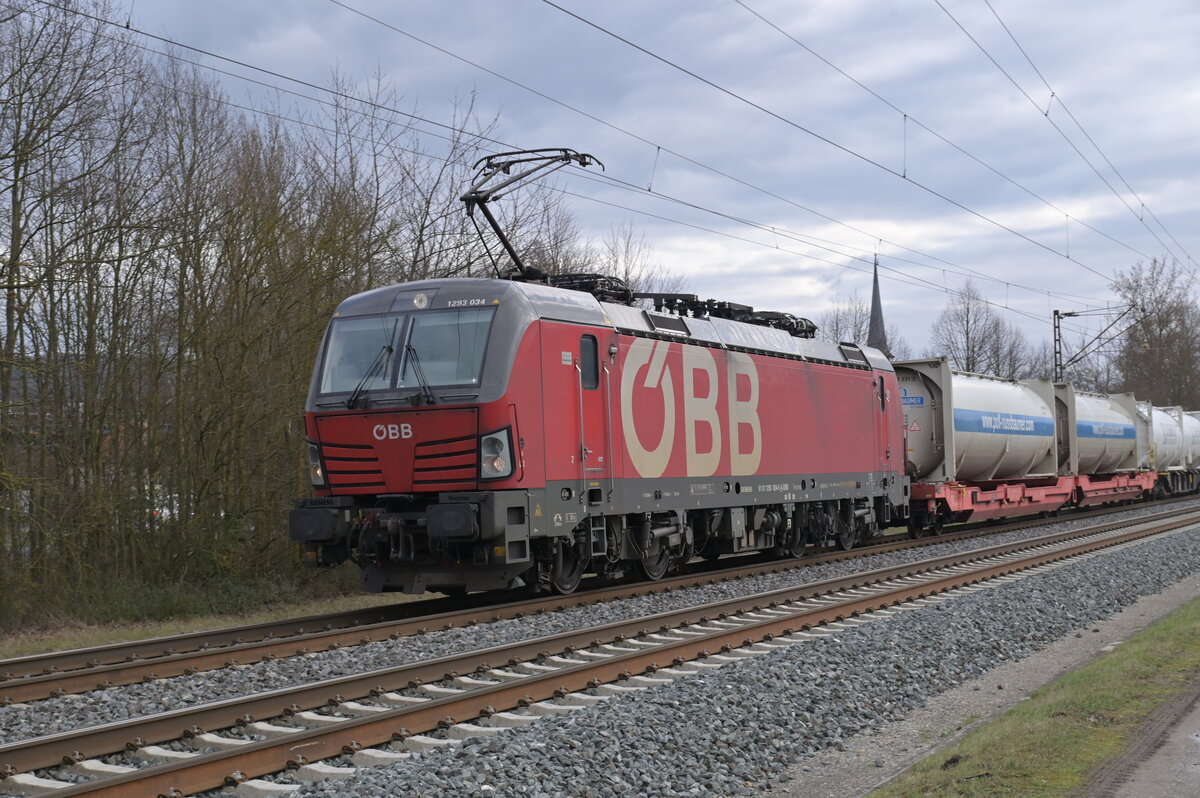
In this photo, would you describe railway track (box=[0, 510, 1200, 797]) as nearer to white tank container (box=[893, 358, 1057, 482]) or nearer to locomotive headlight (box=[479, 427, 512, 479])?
locomotive headlight (box=[479, 427, 512, 479])

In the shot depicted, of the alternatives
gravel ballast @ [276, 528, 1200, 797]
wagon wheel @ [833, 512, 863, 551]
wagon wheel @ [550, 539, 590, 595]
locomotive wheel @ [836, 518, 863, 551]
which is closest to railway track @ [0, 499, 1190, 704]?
wagon wheel @ [550, 539, 590, 595]

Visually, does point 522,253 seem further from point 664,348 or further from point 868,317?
point 868,317

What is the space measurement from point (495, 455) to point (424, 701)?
4.53 meters

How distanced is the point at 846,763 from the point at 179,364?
1243 centimetres

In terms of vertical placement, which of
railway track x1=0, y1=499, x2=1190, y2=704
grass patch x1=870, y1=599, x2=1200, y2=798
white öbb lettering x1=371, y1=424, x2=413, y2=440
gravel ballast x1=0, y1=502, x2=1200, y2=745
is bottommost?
grass patch x1=870, y1=599, x2=1200, y2=798

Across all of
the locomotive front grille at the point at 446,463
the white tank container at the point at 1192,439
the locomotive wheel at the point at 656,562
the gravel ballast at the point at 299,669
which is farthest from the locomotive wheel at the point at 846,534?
the white tank container at the point at 1192,439

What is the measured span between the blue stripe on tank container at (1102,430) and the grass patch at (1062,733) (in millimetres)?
23348

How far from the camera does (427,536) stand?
1220cm

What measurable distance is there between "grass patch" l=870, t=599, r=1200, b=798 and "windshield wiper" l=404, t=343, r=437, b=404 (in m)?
6.67

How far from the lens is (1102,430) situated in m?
33.4

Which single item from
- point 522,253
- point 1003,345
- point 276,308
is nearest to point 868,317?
point 1003,345

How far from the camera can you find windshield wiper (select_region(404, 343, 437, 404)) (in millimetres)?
12234

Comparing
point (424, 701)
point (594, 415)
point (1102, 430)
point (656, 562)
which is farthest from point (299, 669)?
point (1102, 430)

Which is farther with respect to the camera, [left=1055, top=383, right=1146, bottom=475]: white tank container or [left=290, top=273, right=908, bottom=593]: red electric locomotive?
[left=1055, top=383, right=1146, bottom=475]: white tank container
